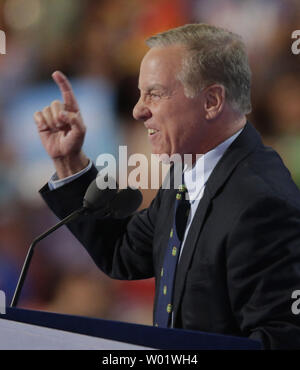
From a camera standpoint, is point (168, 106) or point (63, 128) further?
point (63, 128)

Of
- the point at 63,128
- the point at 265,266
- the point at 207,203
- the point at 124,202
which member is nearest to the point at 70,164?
the point at 63,128

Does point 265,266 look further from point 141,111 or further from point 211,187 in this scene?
point 141,111

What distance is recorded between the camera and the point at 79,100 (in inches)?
67.1

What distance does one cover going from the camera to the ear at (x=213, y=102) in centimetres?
77

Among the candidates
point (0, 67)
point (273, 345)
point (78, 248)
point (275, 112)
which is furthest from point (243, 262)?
point (0, 67)

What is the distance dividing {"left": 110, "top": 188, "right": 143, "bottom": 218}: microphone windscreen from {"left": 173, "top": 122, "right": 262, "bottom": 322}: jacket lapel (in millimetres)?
95

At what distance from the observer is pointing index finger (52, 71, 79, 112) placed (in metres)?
0.84

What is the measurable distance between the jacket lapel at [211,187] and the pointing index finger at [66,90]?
268 mm

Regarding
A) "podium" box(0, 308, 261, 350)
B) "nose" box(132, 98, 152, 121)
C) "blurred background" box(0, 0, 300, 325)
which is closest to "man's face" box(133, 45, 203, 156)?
"nose" box(132, 98, 152, 121)

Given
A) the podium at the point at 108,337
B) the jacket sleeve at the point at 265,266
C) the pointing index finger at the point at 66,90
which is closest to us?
the podium at the point at 108,337

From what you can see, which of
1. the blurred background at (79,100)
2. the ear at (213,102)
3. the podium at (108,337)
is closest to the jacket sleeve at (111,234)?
the ear at (213,102)

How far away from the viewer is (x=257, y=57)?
1.42 meters

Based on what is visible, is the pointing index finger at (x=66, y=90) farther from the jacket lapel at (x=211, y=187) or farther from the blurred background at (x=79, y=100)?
the blurred background at (x=79, y=100)

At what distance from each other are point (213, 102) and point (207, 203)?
154 mm
